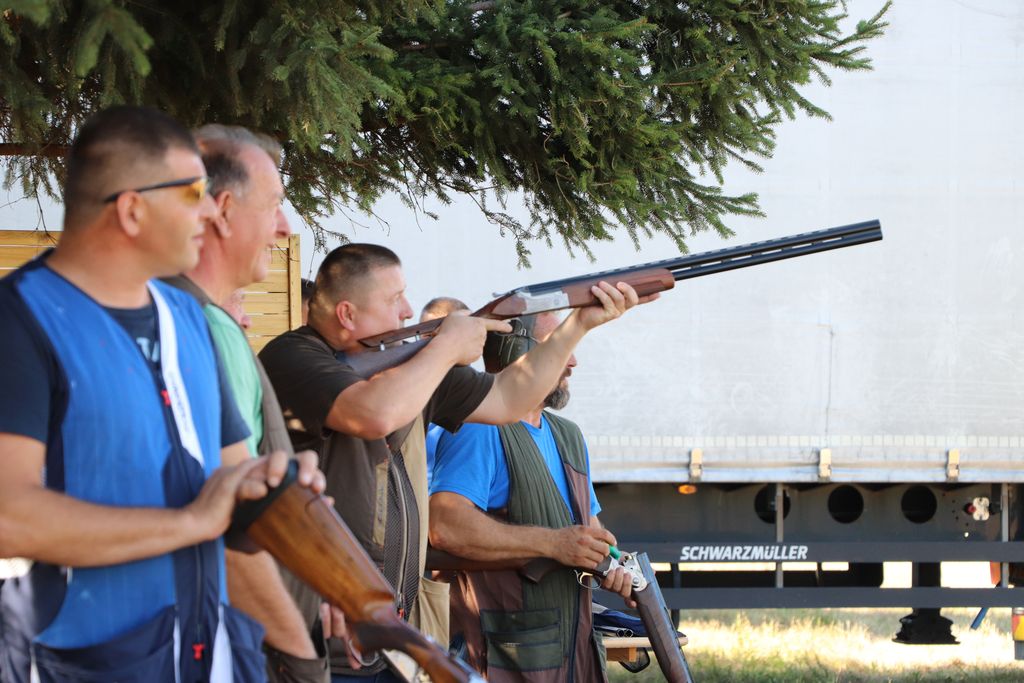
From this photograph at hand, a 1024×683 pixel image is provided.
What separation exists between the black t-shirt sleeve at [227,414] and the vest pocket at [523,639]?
2431 mm

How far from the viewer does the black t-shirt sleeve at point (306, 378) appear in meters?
3.34

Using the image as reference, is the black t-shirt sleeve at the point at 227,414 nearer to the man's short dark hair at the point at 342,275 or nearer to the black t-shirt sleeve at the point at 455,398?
the man's short dark hair at the point at 342,275

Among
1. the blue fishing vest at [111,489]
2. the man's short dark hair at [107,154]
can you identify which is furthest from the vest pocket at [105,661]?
the man's short dark hair at [107,154]

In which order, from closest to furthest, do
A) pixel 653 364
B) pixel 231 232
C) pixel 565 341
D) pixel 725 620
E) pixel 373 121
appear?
pixel 231 232
pixel 565 341
pixel 373 121
pixel 653 364
pixel 725 620

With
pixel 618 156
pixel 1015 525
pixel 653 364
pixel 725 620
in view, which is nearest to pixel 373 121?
pixel 618 156

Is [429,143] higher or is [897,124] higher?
[897,124]

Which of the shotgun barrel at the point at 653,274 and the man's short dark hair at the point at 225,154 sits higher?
the man's short dark hair at the point at 225,154

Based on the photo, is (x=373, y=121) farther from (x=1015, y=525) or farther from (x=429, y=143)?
(x=1015, y=525)

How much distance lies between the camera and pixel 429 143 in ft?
16.9

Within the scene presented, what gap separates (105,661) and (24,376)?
47 cm

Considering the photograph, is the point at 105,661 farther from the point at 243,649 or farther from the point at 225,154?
the point at 225,154

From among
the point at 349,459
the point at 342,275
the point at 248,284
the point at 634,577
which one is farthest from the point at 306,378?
the point at 634,577

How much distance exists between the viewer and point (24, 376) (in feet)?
6.22

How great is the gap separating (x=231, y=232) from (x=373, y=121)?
256cm
